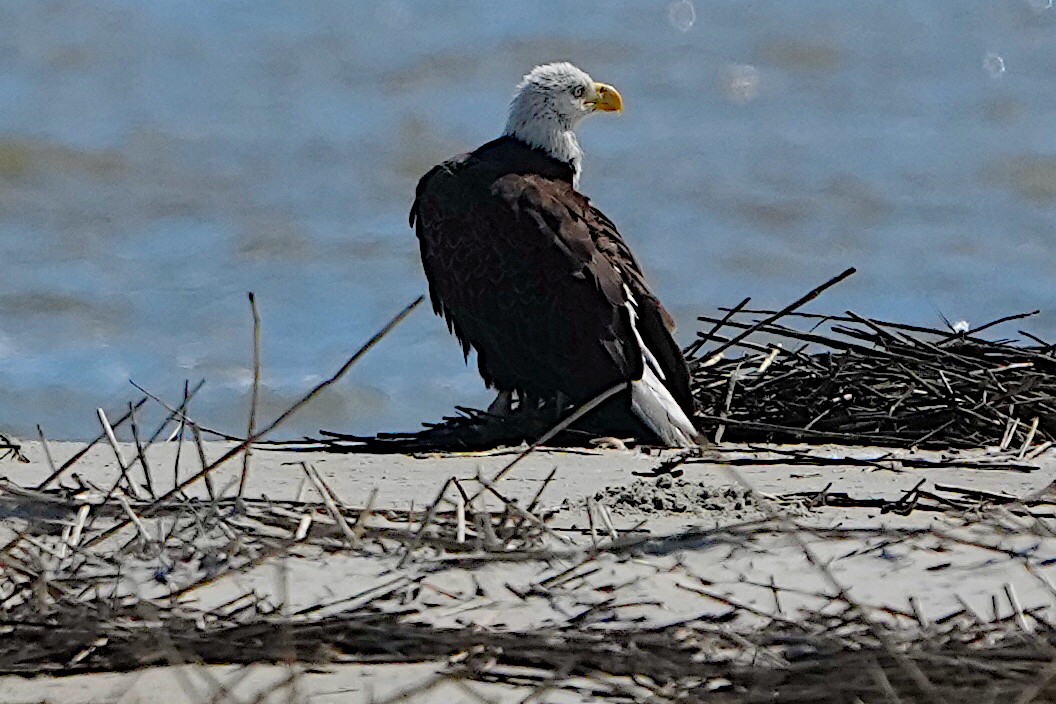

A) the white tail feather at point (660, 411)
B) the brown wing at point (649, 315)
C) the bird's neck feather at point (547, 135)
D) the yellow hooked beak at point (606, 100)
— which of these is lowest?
the white tail feather at point (660, 411)

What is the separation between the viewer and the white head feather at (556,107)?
24.2 ft

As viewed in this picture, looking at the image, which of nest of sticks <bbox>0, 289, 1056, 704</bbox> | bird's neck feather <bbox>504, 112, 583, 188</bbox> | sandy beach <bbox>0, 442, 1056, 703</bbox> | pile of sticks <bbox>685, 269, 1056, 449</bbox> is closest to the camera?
nest of sticks <bbox>0, 289, 1056, 704</bbox>

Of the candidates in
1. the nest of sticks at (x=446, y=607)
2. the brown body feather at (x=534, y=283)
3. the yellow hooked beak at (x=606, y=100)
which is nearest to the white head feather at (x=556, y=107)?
the yellow hooked beak at (x=606, y=100)

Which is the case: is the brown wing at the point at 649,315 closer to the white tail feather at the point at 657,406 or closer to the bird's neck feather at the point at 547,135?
the white tail feather at the point at 657,406

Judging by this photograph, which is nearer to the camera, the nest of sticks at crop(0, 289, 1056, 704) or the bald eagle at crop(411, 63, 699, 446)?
the nest of sticks at crop(0, 289, 1056, 704)

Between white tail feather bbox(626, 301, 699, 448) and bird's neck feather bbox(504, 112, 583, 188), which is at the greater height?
bird's neck feather bbox(504, 112, 583, 188)

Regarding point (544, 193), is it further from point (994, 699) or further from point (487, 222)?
point (994, 699)

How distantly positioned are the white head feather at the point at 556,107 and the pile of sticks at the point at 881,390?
139 cm

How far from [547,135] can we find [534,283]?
1.25 m

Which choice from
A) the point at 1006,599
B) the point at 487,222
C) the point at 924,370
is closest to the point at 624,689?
the point at 1006,599

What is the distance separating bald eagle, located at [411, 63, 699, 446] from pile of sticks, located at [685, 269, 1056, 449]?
194 mm

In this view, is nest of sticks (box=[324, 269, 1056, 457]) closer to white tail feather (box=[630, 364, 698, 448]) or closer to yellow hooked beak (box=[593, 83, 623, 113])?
white tail feather (box=[630, 364, 698, 448])

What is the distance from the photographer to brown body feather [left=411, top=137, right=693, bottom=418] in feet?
20.2

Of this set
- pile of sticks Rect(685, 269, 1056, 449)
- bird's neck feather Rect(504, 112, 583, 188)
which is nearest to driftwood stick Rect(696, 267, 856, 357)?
pile of sticks Rect(685, 269, 1056, 449)
